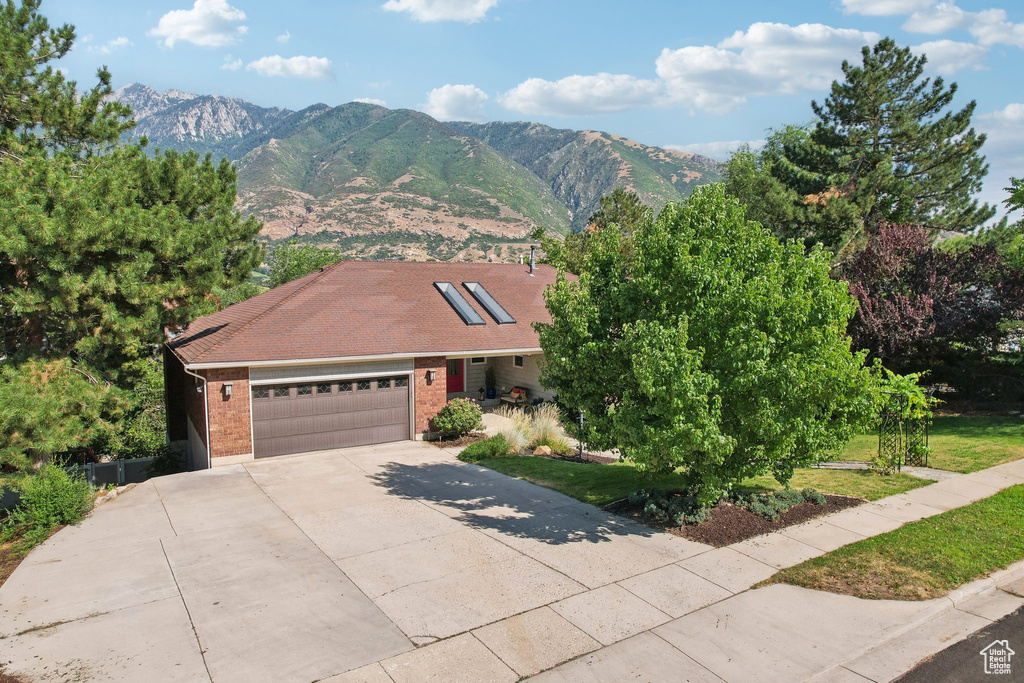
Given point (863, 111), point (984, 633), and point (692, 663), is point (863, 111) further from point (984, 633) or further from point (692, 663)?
point (692, 663)

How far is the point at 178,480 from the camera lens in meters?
14.1

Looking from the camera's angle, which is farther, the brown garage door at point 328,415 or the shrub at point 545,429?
the shrub at point 545,429

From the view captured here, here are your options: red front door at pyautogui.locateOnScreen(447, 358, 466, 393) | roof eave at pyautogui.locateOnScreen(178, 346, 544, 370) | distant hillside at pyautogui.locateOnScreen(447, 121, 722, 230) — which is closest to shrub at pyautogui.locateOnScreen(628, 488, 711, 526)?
roof eave at pyautogui.locateOnScreen(178, 346, 544, 370)

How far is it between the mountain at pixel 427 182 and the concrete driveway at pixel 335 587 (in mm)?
57262

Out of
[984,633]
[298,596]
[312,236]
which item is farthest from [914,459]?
[312,236]

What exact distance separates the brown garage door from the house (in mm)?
26

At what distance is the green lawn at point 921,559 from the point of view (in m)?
8.12

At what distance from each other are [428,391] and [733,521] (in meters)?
10.0

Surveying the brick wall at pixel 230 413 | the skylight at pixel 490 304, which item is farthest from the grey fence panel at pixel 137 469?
the skylight at pixel 490 304

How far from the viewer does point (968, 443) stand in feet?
50.5

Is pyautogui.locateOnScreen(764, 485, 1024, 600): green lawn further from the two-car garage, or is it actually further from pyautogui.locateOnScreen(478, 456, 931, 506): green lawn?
the two-car garage

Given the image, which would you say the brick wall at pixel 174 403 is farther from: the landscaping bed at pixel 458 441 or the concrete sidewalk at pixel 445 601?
the concrete sidewalk at pixel 445 601

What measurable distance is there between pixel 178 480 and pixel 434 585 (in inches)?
334

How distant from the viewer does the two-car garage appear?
16172mm
